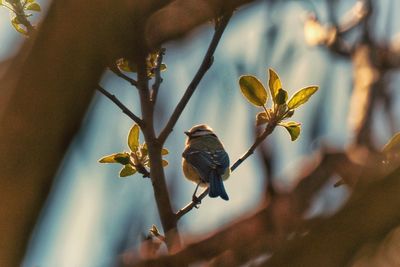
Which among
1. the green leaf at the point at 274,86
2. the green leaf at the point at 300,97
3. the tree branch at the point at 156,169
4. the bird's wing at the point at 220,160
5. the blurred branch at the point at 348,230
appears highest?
the bird's wing at the point at 220,160

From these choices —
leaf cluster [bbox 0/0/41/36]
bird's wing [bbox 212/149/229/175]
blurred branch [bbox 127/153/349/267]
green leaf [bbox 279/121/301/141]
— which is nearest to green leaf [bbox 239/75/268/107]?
green leaf [bbox 279/121/301/141]

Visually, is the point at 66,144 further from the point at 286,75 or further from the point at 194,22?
the point at 286,75

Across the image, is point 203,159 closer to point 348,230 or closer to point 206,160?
point 206,160

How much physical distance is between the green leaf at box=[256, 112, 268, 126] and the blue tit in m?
2.59

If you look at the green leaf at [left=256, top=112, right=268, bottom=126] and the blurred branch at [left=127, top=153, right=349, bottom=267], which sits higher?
the green leaf at [left=256, top=112, right=268, bottom=126]

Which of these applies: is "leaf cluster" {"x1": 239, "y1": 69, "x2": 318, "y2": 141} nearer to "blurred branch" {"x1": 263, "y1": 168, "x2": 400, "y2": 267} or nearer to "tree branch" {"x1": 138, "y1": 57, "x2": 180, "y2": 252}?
"tree branch" {"x1": 138, "y1": 57, "x2": 180, "y2": 252}

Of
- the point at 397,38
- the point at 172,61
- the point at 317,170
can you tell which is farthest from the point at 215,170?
the point at 317,170

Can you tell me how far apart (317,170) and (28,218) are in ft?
1.47

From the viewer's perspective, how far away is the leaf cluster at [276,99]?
199 cm

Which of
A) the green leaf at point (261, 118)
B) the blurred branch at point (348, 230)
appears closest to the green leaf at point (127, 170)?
the green leaf at point (261, 118)

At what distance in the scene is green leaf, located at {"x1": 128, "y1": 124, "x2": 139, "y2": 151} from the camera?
7.34 feet

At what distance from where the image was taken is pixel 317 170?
971 mm

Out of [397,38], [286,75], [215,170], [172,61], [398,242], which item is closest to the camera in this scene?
[398,242]

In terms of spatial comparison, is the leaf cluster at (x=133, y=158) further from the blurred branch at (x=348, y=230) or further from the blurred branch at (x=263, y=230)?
the blurred branch at (x=348, y=230)
